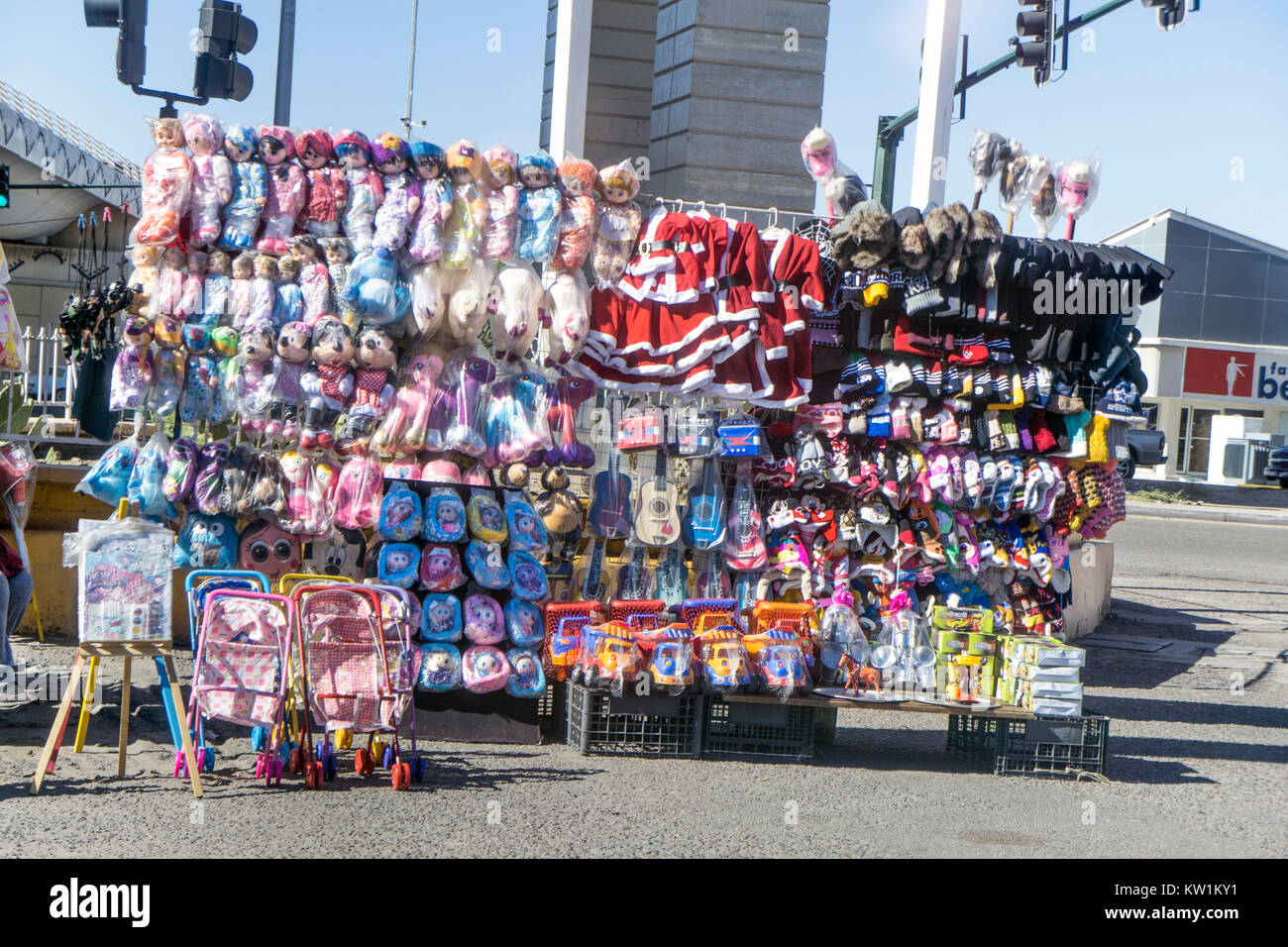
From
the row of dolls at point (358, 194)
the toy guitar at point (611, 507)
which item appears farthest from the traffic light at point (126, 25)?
the toy guitar at point (611, 507)

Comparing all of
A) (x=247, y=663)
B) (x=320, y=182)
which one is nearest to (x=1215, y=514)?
Answer: (x=320, y=182)

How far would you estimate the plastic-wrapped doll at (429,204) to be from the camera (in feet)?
23.7

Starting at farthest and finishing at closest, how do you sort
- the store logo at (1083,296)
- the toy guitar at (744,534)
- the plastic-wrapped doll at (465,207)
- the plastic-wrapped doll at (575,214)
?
the store logo at (1083,296) < the toy guitar at (744,534) < the plastic-wrapped doll at (575,214) < the plastic-wrapped doll at (465,207)

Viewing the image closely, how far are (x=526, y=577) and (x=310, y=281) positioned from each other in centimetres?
203

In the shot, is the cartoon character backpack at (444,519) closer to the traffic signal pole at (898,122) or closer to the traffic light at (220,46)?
the traffic light at (220,46)

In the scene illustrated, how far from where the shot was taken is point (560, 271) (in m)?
7.72

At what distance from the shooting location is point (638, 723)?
7.10 metres

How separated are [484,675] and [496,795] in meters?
1.07

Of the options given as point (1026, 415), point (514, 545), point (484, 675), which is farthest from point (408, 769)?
point (1026, 415)

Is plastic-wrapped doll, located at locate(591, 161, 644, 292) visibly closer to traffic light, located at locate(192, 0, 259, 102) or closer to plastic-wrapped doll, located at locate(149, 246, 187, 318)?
plastic-wrapped doll, located at locate(149, 246, 187, 318)

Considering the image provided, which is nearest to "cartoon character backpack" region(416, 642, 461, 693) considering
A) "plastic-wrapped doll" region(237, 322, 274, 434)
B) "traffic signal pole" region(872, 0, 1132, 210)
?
"plastic-wrapped doll" region(237, 322, 274, 434)

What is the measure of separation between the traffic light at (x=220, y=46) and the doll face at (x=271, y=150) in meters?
3.79

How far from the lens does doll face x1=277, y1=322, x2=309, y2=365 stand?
23.4 feet

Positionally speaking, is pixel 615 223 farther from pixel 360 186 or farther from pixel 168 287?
pixel 168 287
